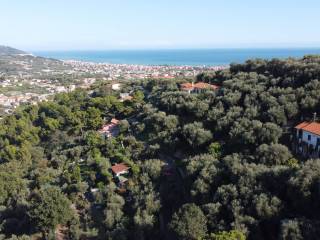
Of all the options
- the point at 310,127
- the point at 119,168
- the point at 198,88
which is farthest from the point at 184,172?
the point at 198,88

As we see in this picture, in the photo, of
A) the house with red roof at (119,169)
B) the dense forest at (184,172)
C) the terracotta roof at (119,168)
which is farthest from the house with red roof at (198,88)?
the house with red roof at (119,169)

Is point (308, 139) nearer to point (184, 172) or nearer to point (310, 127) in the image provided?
point (310, 127)

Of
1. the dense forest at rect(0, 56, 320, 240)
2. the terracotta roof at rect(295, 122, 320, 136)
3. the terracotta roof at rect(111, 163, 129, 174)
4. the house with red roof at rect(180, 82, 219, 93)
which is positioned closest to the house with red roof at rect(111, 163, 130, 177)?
the terracotta roof at rect(111, 163, 129, 174)

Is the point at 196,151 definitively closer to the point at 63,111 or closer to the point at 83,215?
the point at 83,215

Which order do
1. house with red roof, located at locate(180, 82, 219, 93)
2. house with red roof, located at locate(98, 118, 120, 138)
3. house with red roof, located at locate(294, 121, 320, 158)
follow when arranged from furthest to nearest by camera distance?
1. house with red roof, located at locate(180, 82, 219, 93)
2. house with red roof, located at locate(98, 118, 120, 138)
3. house with red roof, located at locate(294, 121, 320, 158)

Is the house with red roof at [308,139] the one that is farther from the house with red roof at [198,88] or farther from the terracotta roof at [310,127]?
the house with red roof at [198,88]

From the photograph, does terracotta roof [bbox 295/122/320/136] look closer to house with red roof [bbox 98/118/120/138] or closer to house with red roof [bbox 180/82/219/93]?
house with red roof [bbox 180/82/219/93]

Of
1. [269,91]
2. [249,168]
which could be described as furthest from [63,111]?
[249,168]
